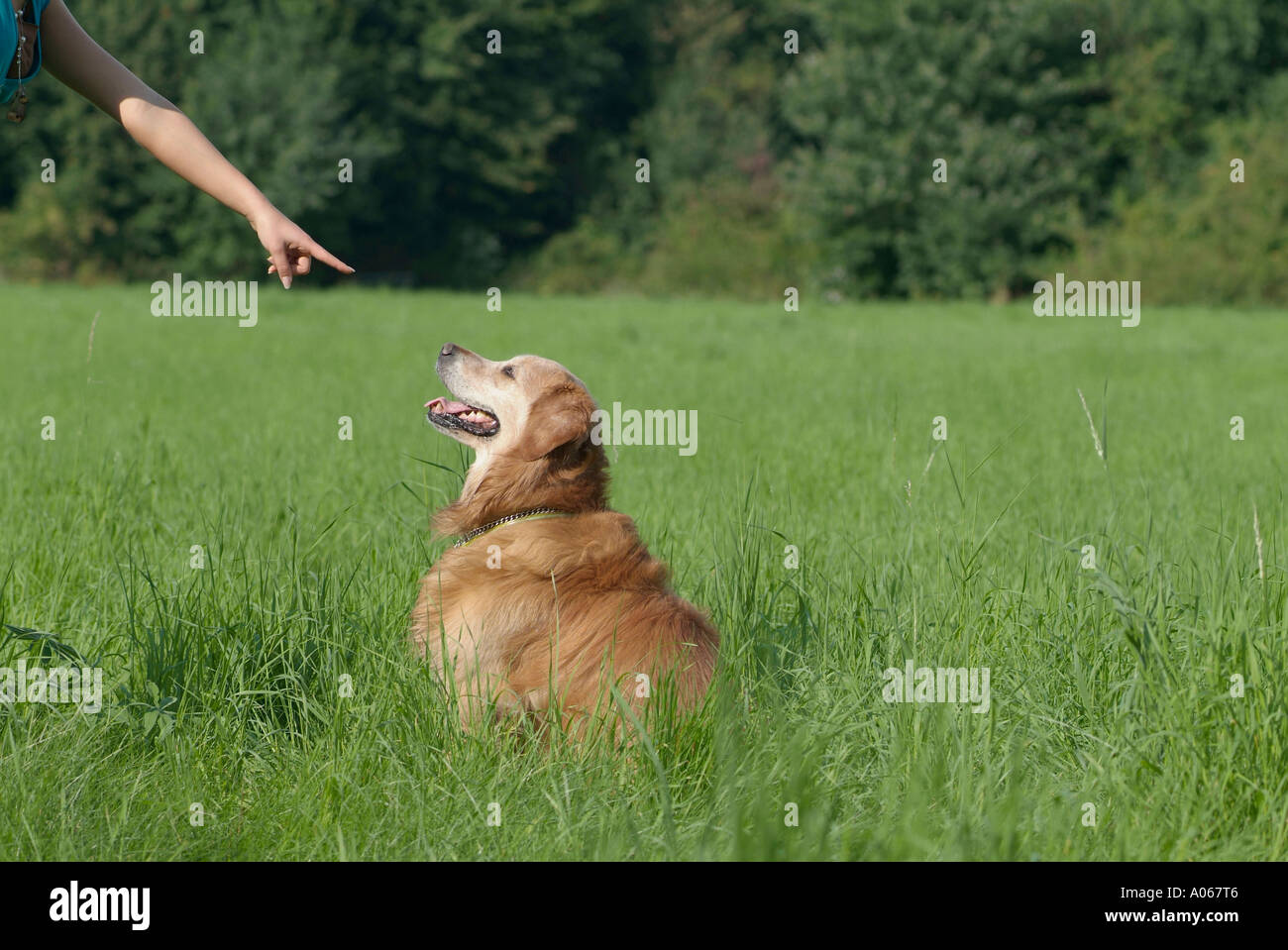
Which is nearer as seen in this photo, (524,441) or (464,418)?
(524,441)

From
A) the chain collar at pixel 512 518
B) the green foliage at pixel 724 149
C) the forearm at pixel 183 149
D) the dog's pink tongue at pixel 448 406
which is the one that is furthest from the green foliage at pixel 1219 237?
the forearm at pixel 183 149

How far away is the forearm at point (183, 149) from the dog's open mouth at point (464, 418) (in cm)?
115

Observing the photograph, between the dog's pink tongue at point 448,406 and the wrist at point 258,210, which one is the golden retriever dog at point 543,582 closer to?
the dog's pink tongue at point 448,406

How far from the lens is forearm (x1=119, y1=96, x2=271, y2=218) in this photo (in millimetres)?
3186

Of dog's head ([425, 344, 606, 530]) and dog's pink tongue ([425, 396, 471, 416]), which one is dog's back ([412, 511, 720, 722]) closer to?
dog's head ([425, 344, 606, 530])

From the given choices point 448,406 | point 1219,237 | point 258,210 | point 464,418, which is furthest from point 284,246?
point 1219,237

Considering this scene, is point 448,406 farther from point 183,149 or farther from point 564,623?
point 183,149

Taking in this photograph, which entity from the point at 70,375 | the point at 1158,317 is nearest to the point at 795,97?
the point at 1158,317

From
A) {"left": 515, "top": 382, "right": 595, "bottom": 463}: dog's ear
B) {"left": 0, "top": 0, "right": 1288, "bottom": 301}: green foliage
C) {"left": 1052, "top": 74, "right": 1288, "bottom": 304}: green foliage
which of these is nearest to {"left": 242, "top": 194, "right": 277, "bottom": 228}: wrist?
{"left": 515, "top": 382, "right": 595, "bottom": 463}: dog's ear

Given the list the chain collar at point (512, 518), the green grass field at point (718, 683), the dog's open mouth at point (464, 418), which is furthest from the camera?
the dog's open mouth at point (464, 418)

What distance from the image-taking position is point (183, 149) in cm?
323

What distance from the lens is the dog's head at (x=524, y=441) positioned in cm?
393

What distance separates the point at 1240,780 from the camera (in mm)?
3057

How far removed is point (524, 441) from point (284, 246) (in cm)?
110
